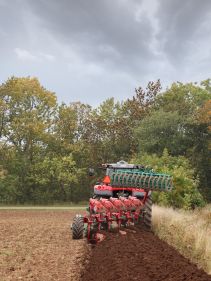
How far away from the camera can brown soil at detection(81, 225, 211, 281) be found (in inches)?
335

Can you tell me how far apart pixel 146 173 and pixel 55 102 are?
1497 inches

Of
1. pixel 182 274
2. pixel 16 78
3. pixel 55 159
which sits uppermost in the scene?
pixel 16 78

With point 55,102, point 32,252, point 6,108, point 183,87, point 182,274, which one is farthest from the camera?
point 183,87

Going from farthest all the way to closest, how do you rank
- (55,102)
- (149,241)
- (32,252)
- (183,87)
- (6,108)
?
(183,87), (55,102), (6,108), (149,241), (32,252)

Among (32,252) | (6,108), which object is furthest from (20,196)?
(32,252)

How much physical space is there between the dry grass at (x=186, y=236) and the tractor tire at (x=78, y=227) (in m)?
2.45

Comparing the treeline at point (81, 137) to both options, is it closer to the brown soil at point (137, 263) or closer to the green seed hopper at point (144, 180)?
the green seed hopper at point (144, 180)

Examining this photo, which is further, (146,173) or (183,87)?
(183,87)

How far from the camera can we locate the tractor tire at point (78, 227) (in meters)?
14.3

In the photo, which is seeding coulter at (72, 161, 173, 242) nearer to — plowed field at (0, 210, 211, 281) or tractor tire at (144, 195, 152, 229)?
tractor tire at (144, 195, 152, 229)

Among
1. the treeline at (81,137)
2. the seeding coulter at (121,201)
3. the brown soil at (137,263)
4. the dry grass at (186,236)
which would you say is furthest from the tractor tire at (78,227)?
the treeline at (81,137)

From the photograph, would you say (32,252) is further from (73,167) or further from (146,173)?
(73,167)

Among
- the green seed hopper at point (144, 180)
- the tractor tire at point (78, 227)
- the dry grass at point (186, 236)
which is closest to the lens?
the dry grass at point (186, 236)

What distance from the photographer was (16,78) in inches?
2025
